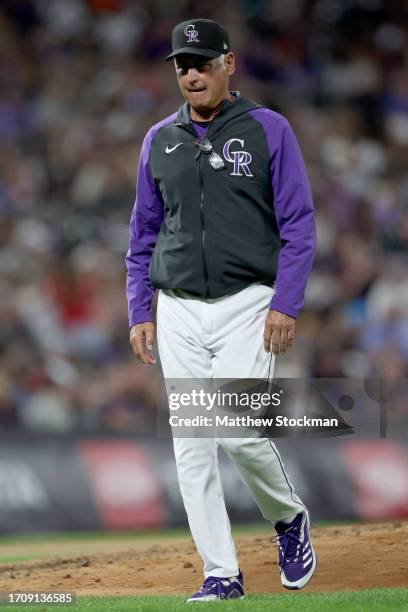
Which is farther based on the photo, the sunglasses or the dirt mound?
the dirt mound

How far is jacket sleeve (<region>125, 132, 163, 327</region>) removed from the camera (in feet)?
16.8

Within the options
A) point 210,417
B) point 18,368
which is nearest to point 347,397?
point 210,417

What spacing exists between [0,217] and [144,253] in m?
6.13

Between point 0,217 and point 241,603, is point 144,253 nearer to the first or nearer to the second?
point 241,603

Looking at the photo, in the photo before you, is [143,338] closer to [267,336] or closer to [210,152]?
[267,336]

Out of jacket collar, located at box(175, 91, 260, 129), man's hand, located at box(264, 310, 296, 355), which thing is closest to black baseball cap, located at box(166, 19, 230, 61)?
jacket collar, located at box(175, 91, 260, 129)

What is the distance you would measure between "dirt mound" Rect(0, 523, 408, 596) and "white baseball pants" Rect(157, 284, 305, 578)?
59 centimetres

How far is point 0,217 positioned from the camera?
437 inches

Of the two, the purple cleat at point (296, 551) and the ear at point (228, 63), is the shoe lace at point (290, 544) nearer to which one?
the purple cleat at point (296, 551)

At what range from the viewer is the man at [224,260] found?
15.9ft

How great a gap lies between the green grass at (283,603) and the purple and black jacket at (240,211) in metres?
1.13

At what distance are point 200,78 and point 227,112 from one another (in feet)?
0.63

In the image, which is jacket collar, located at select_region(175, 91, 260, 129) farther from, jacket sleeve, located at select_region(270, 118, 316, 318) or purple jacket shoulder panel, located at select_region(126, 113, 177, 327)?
jacket sleeve, located at select_region(270, 118, 316, 318)

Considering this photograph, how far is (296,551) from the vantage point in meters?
5.10
